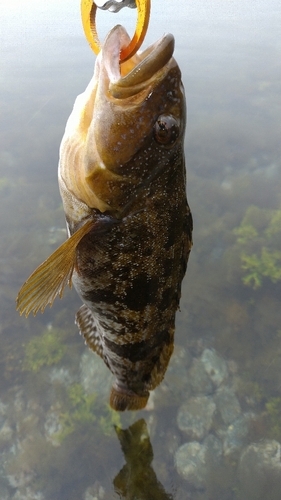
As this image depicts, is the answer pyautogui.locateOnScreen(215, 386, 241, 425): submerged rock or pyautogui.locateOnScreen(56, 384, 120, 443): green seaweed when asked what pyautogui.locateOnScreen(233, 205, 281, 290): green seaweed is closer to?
pyautogui.locateOnScreen(215, 386, 241, 425): submerged rock

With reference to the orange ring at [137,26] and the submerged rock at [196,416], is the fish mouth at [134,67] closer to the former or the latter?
the orange ring at [137,26]

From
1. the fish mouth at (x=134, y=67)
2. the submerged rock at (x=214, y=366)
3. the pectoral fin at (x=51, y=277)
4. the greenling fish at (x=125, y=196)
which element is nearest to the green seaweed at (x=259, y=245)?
the submerged rock at (x=214, y=366)

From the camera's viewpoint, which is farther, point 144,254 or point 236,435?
point 236,435

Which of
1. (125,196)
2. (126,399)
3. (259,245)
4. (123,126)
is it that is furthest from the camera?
(259,245)

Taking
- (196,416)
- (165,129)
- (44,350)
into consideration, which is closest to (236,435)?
(196,416)

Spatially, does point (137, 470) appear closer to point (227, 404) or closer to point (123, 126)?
point (227, 404)

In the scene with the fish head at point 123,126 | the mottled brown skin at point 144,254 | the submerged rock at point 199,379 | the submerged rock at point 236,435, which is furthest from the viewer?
the submerged rock at point 199,379

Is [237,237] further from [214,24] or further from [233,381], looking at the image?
[214,24]
